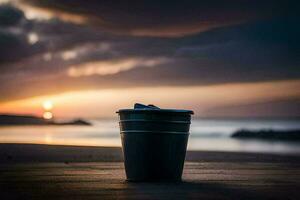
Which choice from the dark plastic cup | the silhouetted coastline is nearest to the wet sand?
the dark plastic cup

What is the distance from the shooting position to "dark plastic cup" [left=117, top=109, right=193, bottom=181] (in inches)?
484

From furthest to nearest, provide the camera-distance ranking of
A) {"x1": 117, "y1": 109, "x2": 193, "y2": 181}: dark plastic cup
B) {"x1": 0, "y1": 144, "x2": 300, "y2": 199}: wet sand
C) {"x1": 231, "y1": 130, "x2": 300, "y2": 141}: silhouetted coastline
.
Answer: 1. {"x1": 231, "y1": 130, "x2": 300, "y2": 141}: silhouetted coastline
2. {"x1": 117, "y1": 109, "x2": 193, "y2": 181}: dark plastic cup
3. {"x1": 0, "y1": 144, "x2": 300, "y2": 199}: wet sand

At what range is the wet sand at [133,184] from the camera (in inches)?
397

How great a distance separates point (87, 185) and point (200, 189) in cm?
172

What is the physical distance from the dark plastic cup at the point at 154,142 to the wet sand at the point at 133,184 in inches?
13.1

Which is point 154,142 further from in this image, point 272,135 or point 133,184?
point 272,135

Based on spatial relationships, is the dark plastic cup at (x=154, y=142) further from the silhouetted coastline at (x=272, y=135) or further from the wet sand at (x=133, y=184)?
the silhouetted coastline at (x=272, y=135)

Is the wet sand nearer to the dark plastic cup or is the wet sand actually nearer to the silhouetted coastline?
the dark plastic cup

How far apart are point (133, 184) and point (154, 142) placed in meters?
0.94

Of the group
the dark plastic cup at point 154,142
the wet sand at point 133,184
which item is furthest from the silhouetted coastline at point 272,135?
the dark plastic cup at point 154,142

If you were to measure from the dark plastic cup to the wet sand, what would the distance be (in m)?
0.33

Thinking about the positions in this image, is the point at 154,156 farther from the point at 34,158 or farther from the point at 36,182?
the point at 34,158

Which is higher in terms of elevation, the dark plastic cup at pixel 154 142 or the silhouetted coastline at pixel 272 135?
the silhouetted coastline at pixel 272 135

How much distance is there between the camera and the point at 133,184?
11.7m
